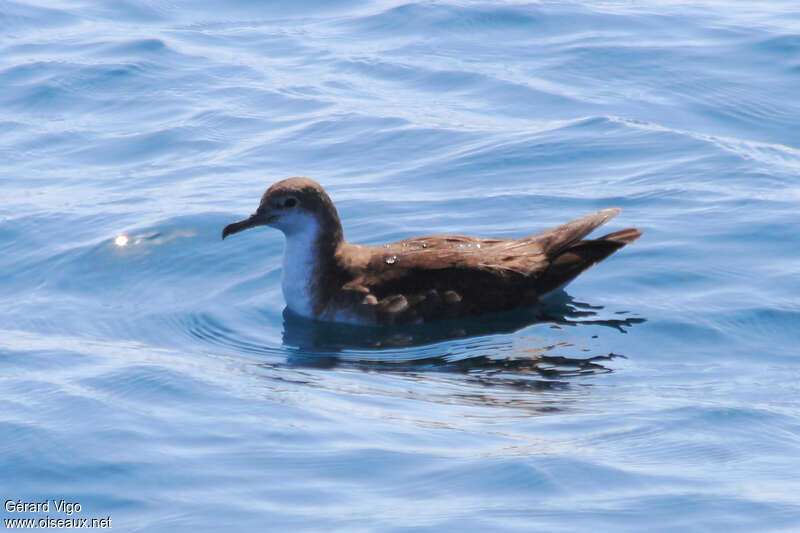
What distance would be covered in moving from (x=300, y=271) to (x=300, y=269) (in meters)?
0.02

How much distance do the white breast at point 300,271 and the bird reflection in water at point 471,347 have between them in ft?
0.37

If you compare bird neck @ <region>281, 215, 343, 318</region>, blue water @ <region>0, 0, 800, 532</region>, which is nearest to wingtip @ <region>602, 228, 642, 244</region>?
blue water @ <region>0, 0, 800, 532</region>

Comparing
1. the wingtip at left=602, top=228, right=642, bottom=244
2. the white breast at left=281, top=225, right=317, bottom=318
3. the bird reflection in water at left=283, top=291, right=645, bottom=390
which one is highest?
the wingtip at left=602, top=228, right=642, bottom=244

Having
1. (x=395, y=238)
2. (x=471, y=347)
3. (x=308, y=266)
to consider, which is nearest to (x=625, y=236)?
(x=471, y=347)

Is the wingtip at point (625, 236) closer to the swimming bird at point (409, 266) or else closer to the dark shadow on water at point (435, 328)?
the swimming bird at point (409, 266)

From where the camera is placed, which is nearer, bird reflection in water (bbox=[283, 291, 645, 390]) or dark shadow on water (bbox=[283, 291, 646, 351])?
bird reflection in water (bbox=[283, 291, 645, 390])

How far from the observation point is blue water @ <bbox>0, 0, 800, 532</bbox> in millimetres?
6328

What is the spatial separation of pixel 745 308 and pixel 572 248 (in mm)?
1360

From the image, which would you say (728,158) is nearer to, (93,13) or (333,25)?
(333,25)

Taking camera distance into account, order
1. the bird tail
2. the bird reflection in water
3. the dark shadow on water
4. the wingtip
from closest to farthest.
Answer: the bird reflection in water, the dark shadow on water, the bird tail, the wingtip

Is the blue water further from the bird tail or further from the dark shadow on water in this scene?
the bird tail

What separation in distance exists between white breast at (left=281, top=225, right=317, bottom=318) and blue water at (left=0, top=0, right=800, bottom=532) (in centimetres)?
25

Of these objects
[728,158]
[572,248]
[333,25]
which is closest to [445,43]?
[333,25]

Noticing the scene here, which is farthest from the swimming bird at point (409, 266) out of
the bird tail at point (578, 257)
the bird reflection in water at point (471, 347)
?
the bird reflection in water at point (471, 347)
